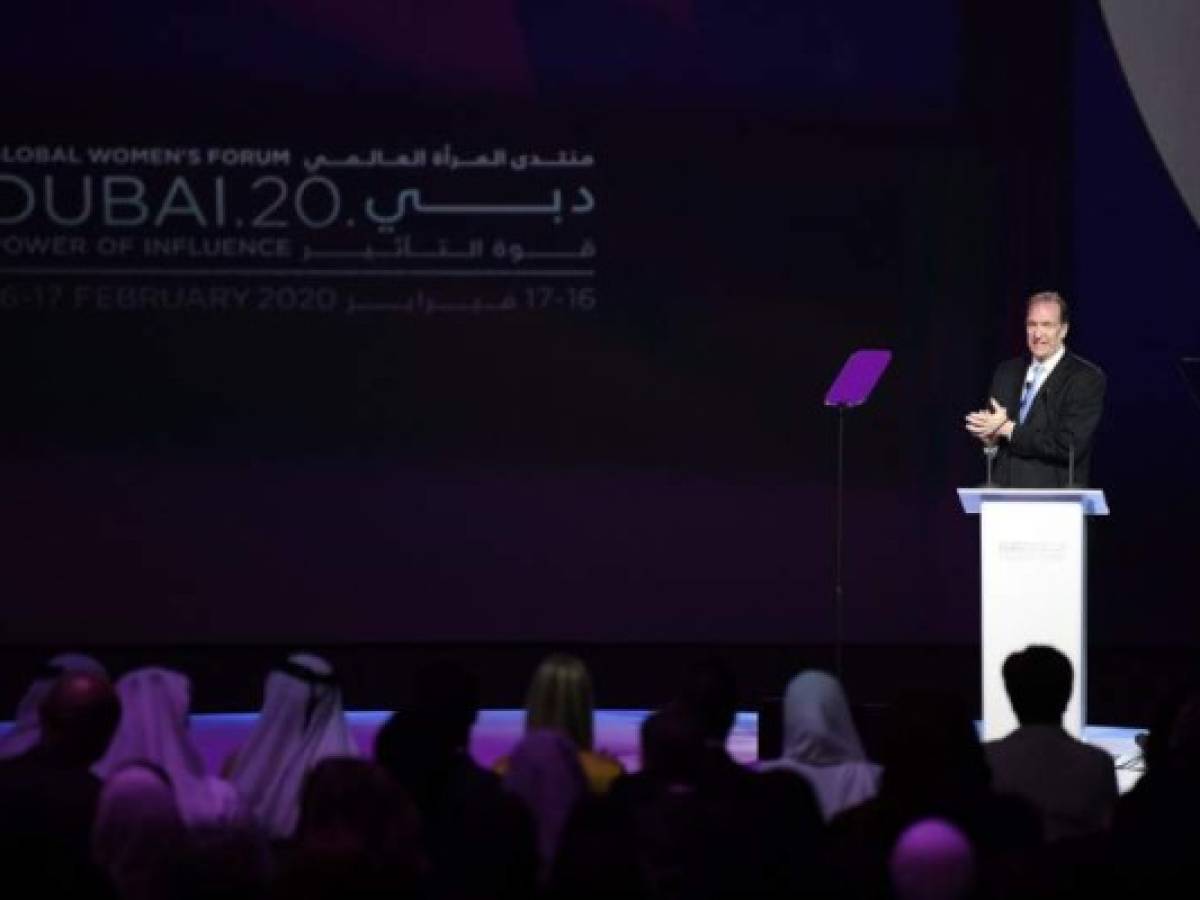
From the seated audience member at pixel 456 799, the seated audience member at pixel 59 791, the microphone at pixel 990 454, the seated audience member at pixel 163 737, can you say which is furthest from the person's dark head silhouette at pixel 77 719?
the microphone at pixel 990 454

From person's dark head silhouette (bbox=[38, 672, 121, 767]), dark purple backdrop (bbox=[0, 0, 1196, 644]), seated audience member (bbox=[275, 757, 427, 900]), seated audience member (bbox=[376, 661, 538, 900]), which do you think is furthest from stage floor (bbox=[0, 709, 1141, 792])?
seated audience member (bbox=[275, 757, 427, 900])

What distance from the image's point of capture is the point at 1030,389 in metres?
8.05

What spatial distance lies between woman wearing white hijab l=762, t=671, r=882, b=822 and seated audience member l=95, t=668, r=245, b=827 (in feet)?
3.78

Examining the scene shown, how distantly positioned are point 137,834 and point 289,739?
181cm

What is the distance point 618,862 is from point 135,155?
707cm

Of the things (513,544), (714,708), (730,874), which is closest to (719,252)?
(513,544)

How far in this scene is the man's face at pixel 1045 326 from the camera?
789 cm

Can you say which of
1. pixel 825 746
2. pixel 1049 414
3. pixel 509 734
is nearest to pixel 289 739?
pixel 825 746

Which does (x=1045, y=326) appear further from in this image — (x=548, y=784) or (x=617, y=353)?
(x=548, y=784)

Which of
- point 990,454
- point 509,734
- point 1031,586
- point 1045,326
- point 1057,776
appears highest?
point 1045,326

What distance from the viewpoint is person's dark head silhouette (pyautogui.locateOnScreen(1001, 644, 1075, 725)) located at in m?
4.79

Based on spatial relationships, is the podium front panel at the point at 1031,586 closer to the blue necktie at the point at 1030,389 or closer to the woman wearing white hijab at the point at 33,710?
the blue necktie at the point at 1030,389

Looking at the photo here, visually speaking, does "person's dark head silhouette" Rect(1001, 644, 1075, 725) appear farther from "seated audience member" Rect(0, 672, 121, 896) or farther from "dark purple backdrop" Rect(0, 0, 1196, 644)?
"dark purple backdrop" Rect(0, 0, 1196, 644)

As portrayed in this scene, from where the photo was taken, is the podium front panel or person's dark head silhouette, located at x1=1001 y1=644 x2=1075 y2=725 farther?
the podium front panel
